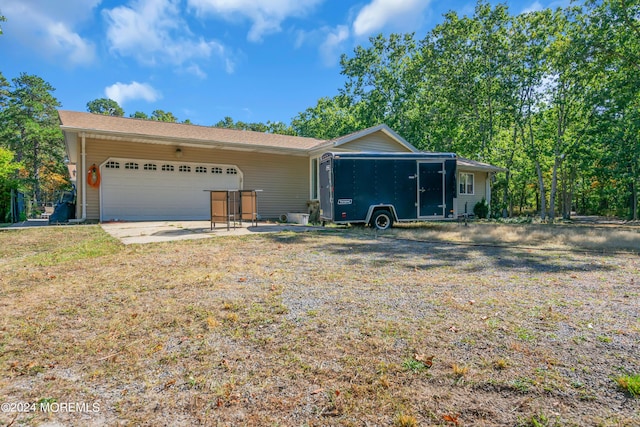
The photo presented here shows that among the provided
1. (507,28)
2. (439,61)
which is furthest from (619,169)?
(439,61)

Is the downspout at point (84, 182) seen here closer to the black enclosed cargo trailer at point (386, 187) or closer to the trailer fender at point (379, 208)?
the black enclosed cargo trailer at point (386, 187)

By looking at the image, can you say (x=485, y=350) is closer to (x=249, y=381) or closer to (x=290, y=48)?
(x=249, y=381)

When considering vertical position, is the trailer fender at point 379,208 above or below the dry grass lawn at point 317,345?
above

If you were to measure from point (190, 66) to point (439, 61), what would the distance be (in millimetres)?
15692

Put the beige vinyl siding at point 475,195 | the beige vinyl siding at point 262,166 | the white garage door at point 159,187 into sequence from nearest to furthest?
the white garage door at point 159,187, the beige vinyl siding at point 262,166, the beige vinyl siding at point 475,195

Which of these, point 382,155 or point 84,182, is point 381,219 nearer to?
point 382,155

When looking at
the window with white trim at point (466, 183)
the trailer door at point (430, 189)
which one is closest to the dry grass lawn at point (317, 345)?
the trailer door at point (430, 189)

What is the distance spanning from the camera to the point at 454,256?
5844 mm

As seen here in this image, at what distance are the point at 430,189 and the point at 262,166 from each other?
25.8ft

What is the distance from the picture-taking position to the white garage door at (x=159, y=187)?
40.8 ft

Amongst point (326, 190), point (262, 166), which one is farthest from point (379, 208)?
point (262, 166)

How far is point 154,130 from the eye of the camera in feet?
43.4

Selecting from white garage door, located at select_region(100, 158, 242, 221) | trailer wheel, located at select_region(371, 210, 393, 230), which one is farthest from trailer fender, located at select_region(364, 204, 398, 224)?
white garage door, located at select_region(100, 158, 242, 221)

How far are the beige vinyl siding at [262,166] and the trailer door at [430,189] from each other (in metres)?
6.79
